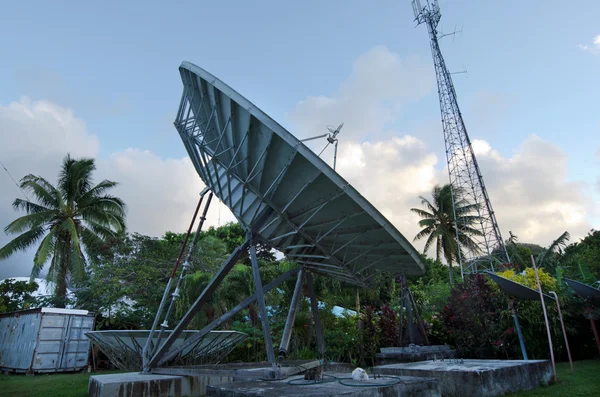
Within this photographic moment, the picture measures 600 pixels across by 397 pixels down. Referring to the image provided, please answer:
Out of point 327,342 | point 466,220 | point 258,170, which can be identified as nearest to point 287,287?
point 327,342

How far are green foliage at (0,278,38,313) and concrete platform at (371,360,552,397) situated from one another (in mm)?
28865

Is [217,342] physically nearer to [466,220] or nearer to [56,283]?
[56,283]

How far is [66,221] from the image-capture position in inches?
1205

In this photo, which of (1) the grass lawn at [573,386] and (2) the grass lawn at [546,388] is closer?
(1) the grass lawn at [573,386]

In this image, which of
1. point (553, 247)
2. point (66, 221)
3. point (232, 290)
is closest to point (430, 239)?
point (553, 247)

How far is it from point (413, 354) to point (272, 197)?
8.26 meters

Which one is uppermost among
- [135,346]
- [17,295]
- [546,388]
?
[17,295]

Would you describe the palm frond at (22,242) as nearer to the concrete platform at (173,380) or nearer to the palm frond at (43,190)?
the palm frond at (43,190)

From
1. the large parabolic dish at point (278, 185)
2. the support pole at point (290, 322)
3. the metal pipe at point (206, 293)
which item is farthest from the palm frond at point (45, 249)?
the support pole at point (290, 322)

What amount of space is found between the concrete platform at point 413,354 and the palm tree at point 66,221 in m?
24.5

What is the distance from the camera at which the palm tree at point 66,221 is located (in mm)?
29984

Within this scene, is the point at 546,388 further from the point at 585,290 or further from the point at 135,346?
the point at 135,346

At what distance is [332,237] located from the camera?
37.3 feet

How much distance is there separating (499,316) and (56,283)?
3020 cm
